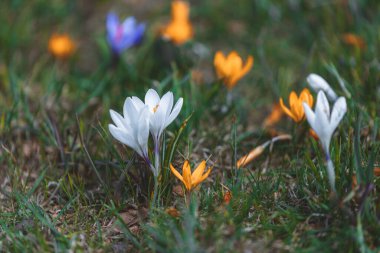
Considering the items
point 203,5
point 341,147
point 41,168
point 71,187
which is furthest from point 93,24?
point 341,147

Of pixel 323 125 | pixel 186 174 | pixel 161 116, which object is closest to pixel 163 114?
pixel 161 116

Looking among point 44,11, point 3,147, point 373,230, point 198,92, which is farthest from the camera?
point 44,11

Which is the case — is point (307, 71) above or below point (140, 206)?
above

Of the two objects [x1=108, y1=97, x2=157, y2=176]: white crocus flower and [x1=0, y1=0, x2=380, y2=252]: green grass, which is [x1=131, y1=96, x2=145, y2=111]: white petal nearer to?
[x1=108, y1=97, x2=157, y2=176]: white crocus flower

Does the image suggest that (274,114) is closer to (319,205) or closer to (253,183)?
(253,183)

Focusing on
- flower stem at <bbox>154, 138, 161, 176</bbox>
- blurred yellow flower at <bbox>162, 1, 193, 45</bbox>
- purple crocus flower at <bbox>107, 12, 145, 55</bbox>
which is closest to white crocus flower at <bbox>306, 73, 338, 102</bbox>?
flower stem at <bbox>154, 138, 161, 176</bbox>

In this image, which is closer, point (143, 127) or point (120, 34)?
point (143, 127)

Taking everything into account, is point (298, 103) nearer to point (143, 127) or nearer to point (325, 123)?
point (325, 123)
